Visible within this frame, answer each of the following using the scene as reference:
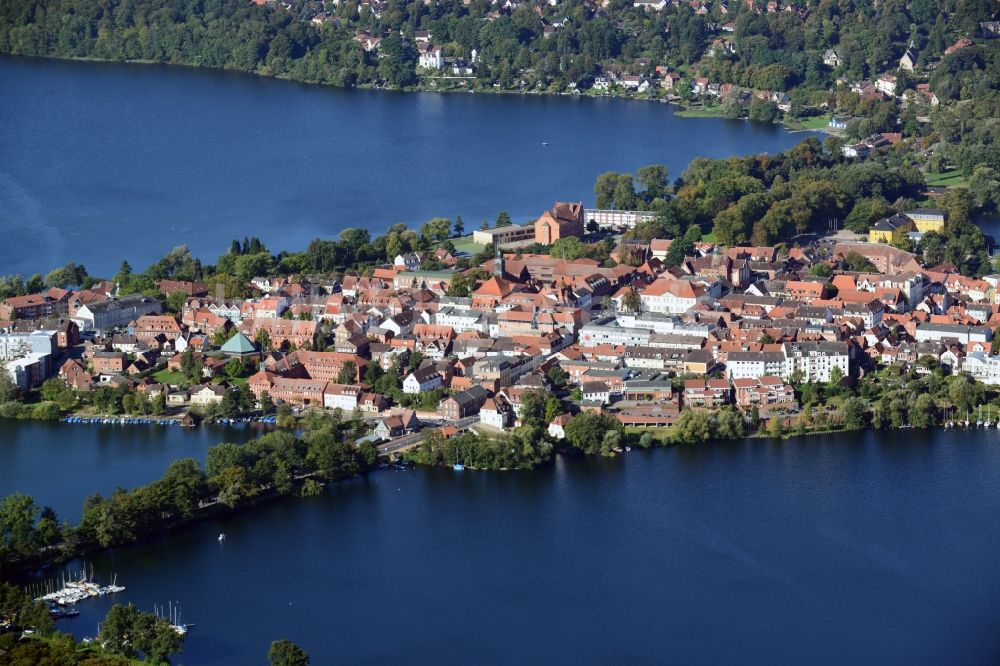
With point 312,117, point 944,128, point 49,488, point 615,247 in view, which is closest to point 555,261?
point 615,247

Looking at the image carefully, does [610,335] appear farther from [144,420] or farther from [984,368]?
[144,420]

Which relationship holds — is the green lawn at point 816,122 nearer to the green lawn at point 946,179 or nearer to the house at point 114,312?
the green lawn at point 946,179

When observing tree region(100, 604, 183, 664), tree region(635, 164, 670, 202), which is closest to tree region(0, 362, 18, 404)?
tree region(100, 604, 183, 664)

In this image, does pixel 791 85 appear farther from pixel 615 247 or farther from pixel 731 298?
pixel 731 298

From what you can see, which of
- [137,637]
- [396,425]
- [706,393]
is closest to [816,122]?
[706,393]

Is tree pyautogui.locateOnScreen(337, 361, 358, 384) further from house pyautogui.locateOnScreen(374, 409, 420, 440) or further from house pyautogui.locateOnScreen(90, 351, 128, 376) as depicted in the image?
house pyautogui.locateOnScreen(90, 351, 128, 376)

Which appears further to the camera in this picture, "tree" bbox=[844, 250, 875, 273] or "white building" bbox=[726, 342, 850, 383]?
"tree" bbox=[844, 250, 875, 273]

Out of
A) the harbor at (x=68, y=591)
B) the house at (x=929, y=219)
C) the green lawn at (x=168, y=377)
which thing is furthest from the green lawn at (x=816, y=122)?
the harbor at (x=68, y=591)
